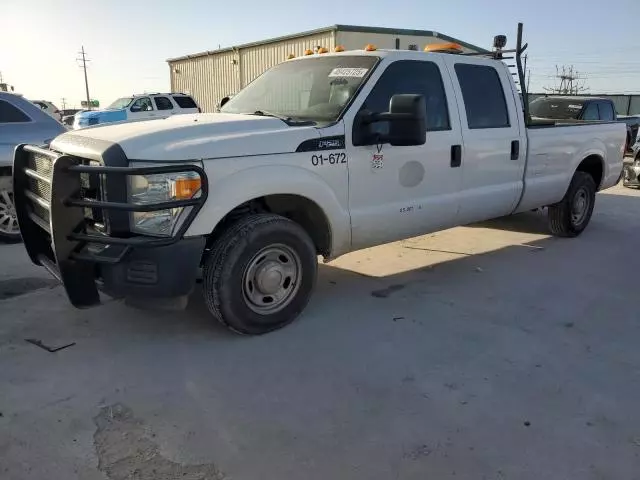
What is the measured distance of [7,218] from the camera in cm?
651

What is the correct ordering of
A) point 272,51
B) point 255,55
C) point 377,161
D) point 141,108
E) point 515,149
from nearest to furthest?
point 377,161, point 515,149, point 141,108, point 272,51, point 255,55

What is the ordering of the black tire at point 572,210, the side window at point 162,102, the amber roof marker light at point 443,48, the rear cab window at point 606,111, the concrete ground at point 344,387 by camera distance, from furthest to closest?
the side window at point 162,102 < the rear cab window at point 606,111 < the black tire at point 572,210 < the amber roof marker light at point 443,48 < the concrete ground at point 344,387

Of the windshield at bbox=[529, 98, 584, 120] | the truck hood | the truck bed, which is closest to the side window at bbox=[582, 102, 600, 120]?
the windshield at bbox=[529, 98, 584, 120]

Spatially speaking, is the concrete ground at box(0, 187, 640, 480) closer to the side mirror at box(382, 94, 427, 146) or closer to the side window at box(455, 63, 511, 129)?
the side mirror at box(382, 94, 427, 146)

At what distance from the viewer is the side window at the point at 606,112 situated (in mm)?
13050

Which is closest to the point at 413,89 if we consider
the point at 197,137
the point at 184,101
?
the point at 197,137

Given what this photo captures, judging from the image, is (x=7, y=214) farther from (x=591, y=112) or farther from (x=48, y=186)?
(x=591, y=112)

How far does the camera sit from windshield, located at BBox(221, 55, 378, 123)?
4316 mm

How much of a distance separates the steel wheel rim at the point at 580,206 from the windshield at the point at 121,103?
1846 centimetres

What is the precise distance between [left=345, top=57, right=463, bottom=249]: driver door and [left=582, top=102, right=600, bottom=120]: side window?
29.4 ft

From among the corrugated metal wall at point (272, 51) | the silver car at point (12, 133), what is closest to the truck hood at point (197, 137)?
the silver car at point (12, 133)

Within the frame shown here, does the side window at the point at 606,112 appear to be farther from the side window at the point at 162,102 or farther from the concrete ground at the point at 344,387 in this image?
the side window at the point at 162,102

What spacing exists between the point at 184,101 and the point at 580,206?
17009 millimetres

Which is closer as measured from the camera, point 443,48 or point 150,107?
point 443,48
